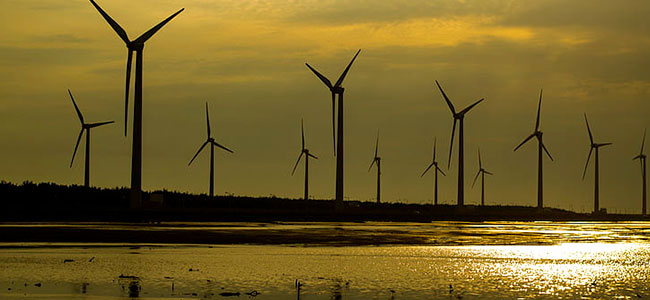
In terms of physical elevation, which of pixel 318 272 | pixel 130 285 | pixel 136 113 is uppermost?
pixel 136 113

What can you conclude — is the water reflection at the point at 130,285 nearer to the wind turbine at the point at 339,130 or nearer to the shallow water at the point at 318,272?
the shallow water at the point at 318,272

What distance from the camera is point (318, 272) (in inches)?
1507

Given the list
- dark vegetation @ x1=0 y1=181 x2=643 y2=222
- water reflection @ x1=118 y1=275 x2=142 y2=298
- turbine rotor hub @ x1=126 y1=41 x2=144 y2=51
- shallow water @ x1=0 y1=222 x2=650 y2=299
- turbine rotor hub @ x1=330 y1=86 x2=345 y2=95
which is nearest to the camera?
water reflection @ x1=118 y1=275 x2=142 y2=298

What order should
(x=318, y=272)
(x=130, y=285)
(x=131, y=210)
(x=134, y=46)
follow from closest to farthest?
(x=130, y=285) < (x=318, y=272) < (x=131, y=210) < (x=134, y=46)

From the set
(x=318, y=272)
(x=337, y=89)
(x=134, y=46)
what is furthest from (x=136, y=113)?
(x=318, y=272)

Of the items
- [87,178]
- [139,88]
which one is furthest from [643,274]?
[87,178]

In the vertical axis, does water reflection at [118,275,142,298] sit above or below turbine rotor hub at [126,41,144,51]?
below

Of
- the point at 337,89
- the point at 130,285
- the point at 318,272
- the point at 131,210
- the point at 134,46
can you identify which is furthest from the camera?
the point at 337,89

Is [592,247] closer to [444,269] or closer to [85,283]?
[444,269]

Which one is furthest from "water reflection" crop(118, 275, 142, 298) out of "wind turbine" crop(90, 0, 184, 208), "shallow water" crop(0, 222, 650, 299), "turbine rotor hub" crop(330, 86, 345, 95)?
"turbine rotor hub" crop(330, 86, 345, 95)

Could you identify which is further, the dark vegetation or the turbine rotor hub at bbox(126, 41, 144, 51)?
the turbine rotor hub at bbox(126, 41, 144, 51)

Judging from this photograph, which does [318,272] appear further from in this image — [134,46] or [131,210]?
[134,46]

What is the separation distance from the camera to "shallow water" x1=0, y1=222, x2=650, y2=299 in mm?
31484

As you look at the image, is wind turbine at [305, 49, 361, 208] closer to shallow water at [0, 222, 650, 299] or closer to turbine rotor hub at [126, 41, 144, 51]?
turbine rotor hub at [126, 41, 144, 51]
